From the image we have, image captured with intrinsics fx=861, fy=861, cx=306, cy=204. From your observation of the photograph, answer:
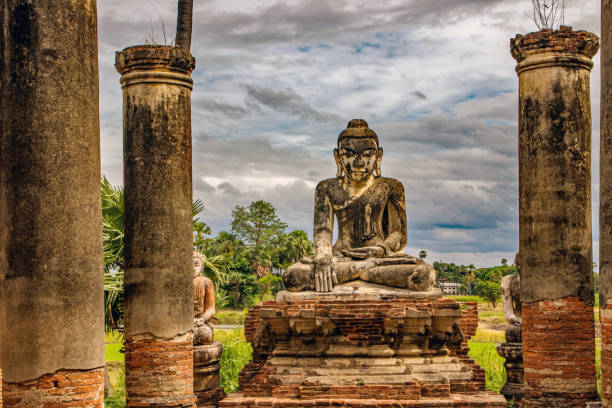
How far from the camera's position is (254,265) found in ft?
174

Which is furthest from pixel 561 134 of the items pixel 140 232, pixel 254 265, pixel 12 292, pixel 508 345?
pixel 254 265

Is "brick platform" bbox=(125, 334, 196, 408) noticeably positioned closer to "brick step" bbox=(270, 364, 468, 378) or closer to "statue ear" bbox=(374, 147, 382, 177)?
"brick step" bbox=(270, 364, 468, 378)

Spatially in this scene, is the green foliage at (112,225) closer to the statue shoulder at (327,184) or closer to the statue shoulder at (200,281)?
the statue shoulder at (200,281)

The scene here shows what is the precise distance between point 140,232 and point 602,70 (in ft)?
21.2

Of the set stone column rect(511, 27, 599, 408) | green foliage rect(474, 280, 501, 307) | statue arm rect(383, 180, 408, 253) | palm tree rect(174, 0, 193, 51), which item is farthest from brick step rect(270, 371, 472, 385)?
green foliage rect(474, 280, 501, 307)

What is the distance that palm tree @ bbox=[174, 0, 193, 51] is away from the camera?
19.9 metres

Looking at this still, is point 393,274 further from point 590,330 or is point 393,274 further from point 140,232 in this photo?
point 140,232

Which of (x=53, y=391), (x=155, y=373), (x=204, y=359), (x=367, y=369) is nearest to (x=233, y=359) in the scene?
(x=204, y=359)

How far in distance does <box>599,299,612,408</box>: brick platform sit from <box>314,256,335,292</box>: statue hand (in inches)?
194

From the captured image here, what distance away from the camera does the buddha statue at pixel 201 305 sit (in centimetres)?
1391

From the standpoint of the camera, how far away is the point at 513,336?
1401 centimetres

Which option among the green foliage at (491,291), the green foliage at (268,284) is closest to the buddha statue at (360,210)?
the green foliage at (491,291)

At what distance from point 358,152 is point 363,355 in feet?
11.7

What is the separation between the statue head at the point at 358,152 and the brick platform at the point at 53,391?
23.1 ft
